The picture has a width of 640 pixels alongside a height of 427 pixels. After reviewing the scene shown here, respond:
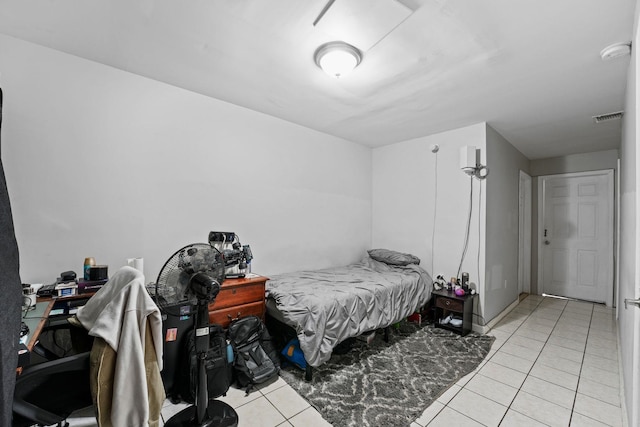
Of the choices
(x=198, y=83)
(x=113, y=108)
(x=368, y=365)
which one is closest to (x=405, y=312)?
(x=368, y=365)

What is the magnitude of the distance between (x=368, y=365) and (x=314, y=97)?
8.17 ft

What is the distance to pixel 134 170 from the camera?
232 cm

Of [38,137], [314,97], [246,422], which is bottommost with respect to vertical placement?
[246,422]

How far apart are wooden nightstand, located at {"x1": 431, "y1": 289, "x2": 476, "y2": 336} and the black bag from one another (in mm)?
2346

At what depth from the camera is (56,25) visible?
176cm

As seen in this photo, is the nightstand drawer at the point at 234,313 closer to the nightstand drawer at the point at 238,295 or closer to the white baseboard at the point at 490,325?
the nightstand drawer at the point at 238,295

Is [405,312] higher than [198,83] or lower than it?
lower

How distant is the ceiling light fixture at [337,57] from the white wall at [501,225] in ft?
7.20

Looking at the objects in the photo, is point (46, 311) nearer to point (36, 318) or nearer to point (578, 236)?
point (36, 318)

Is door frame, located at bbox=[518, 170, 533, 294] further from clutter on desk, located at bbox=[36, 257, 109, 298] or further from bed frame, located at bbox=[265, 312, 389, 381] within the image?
clutter on desk, located at bbox=[36, 257, 109, 298]

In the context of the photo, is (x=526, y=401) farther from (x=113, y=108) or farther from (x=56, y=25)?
(x=56, y=25)

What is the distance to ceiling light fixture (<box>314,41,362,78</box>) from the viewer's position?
1.85 m

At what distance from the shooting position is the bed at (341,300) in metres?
2.17

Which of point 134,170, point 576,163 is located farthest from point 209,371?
point 576,163
